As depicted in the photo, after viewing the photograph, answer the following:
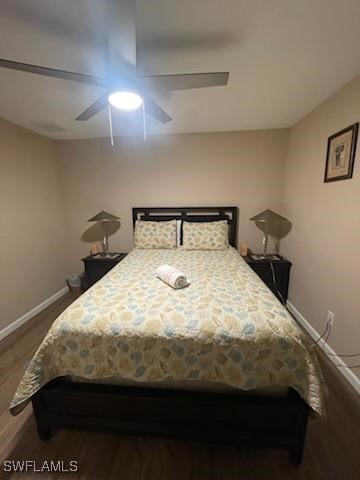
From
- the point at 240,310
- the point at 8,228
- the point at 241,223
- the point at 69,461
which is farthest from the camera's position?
the point at 241,223

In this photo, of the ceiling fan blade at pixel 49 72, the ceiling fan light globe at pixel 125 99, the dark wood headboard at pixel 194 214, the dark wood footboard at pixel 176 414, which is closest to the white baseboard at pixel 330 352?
the dark wood footboard at pixel 176 414

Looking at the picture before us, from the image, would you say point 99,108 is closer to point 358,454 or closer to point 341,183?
point 341,183

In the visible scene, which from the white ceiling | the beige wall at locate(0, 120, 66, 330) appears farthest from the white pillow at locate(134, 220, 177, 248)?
the white ceiling

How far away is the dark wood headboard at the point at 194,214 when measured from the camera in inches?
123

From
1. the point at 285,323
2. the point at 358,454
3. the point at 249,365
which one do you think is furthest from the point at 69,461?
the point at 358,454

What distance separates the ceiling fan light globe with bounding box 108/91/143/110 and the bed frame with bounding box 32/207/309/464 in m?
1.76

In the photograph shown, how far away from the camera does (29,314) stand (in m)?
2.65

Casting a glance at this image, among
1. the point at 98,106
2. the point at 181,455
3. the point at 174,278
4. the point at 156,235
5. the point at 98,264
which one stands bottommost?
the point at 181,455

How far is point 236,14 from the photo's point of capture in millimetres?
1090

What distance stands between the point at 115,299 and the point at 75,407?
25.0 inches

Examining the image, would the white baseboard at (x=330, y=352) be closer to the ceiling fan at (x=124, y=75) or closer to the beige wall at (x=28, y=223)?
the ceiling fan at (x=124, y=75)

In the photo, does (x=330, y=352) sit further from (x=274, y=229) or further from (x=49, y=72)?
(x=49, y=72)

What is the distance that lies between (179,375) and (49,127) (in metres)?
2.99

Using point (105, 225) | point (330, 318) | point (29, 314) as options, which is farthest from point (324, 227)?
point (29, 314)
